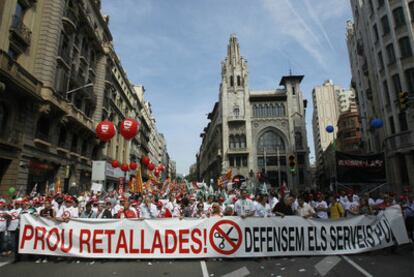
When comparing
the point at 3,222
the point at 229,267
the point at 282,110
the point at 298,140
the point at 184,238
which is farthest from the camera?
the point at 282,110

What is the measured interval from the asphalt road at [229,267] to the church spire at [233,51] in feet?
189

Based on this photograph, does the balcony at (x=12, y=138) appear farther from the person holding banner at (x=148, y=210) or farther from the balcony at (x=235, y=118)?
the balcony at (x=235, y=118)

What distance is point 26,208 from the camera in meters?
9.02

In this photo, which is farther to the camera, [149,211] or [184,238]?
[149,211]

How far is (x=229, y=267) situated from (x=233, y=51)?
199 ft

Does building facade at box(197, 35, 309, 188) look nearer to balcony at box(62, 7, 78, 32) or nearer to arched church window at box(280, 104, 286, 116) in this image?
arched church window at box(280, 104, 286, 116)

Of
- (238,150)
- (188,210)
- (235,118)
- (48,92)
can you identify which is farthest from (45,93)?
(235,118)

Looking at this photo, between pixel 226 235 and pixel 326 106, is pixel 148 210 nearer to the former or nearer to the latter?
pixel 226 235

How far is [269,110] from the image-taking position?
5747 cm

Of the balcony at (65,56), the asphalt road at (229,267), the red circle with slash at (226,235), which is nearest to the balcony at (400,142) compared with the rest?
the asphalt road at (229,267)

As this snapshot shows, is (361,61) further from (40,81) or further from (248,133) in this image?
(40,81)

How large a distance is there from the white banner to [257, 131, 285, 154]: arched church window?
48.5 metres

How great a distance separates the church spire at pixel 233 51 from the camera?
60719 mm

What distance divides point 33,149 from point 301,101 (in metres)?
52.2
